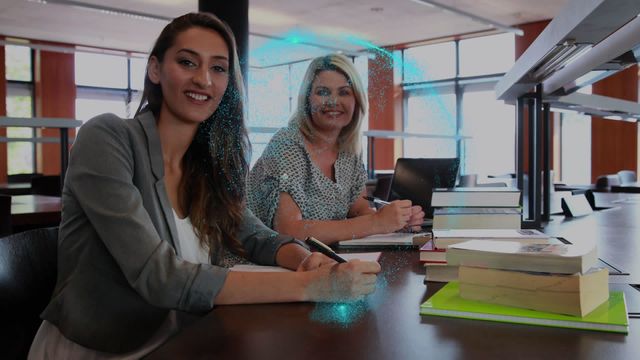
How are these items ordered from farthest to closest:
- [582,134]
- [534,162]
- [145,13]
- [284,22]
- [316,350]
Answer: [582,134] → [145,13] → [534,162] → [284,22] → [316,350]

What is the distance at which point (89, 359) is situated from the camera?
100cm

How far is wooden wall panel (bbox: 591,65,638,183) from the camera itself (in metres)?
7.78

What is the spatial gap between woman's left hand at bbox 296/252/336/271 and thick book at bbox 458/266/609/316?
0.98 ft

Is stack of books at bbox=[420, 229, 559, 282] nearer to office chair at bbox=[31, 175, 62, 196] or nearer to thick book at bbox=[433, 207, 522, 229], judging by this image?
thick book at bbox=[433, 207, 522, 229]

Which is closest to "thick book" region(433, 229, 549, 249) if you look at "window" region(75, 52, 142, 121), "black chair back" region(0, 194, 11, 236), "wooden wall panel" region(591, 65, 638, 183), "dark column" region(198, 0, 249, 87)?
"black chair back" region(0, 194, 11, 236)

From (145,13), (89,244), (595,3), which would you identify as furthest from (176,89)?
(145,13)

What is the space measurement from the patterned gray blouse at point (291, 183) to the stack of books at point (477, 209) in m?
0.42

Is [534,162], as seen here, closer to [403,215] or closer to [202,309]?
[403,215]

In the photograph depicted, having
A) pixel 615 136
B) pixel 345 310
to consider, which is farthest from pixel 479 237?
pixel 615 136

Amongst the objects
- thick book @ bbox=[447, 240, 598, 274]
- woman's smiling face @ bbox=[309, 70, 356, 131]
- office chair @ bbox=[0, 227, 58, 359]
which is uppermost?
woman's smiling face @ bbox=[309, 70, 356, 131]

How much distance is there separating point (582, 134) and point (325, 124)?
25.4ft

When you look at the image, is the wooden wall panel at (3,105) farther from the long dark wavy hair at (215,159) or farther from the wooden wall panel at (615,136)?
the long dark wavy hair at (215,159)

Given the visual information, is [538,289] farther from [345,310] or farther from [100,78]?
[100,78]

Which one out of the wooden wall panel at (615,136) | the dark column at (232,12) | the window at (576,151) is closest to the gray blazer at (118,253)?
the dark column at (232,12)
